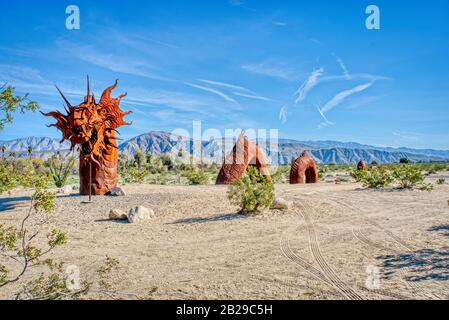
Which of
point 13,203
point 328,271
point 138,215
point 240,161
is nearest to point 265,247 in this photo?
point 328,271

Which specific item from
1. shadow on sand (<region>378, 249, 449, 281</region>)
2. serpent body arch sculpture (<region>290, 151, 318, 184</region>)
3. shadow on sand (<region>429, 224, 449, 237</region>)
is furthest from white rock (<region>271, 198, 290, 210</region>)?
serpent body arch sculpture (<region>290, 151, 318, 184</region>)

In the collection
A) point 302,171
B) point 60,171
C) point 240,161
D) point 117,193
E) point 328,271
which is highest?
point 240,161

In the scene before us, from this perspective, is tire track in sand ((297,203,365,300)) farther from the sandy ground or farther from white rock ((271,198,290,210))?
white rock ((271,198,290,210))

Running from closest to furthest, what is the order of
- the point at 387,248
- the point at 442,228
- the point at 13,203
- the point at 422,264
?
the point at 422,264 < the point at 387,248 < the point at 442,228 < the point at 13,203

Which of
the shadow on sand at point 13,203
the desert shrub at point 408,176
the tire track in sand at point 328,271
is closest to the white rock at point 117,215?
the shadow on sand at point 13,203

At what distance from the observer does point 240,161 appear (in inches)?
667

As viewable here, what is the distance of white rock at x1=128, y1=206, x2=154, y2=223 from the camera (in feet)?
32.2

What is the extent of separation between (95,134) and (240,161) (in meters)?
7.26

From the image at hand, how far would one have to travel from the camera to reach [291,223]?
30.7ft

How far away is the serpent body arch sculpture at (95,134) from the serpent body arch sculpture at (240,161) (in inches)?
227

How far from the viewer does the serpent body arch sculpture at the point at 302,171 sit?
20.8m

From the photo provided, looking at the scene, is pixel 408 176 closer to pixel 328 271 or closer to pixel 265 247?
pixel 265 247
